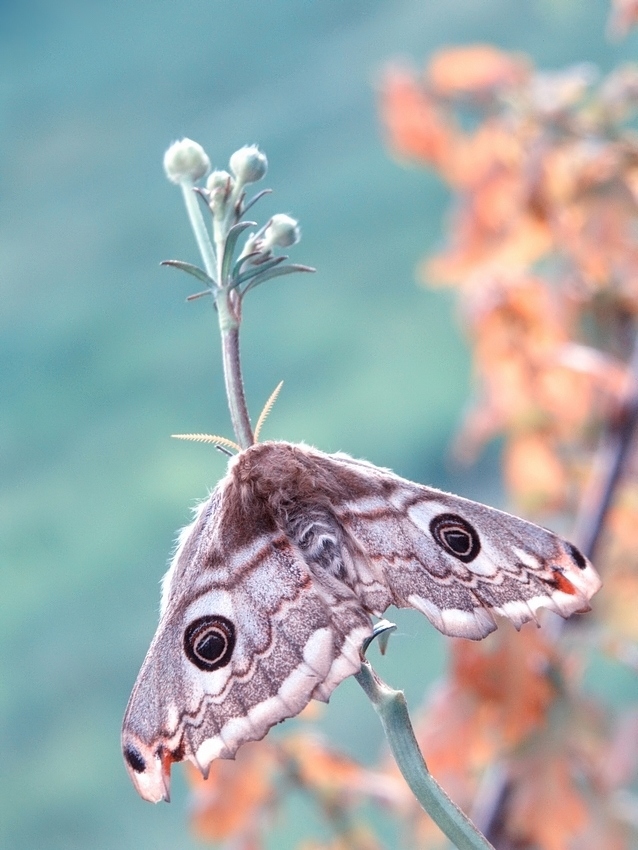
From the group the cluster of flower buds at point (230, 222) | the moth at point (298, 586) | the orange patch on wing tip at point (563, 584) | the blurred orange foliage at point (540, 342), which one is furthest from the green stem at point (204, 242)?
the blurred orange foliage at point (540, 342)

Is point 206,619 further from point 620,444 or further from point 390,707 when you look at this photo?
point 620,444

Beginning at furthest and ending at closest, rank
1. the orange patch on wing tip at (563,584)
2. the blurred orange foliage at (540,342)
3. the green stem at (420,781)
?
1. the blurred orange foliage at (540,342)
2. the orange patch on wing tip at (563,584)
3. the green stem at (420,781)

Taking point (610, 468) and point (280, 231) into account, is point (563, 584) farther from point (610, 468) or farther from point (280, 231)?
point (610, 468)

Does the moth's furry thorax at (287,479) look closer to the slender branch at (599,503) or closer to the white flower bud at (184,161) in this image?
the white flower bud at (184,161)

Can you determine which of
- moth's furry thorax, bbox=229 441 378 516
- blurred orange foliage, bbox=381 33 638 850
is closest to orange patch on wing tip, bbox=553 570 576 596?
moth's furry thorax, bbox=229 441 378 516

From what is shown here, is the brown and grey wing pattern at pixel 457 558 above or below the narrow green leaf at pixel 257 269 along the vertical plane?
below

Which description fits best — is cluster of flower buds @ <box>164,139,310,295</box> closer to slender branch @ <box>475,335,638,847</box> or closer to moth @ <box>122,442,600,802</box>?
moth @ <box>122,442,600,802</box>
